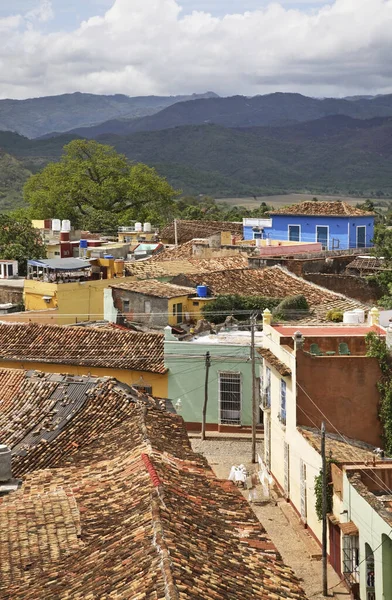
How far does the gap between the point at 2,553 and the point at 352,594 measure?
7.32 meters

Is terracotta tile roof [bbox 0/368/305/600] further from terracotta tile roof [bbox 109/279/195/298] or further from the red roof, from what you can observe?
terracotta tile roof [bbox 109/279/195/298]

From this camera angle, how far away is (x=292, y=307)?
3509 centimetres

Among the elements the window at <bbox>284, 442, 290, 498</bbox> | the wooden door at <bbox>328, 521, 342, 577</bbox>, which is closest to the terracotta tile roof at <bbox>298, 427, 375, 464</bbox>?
the wooden door at <bbox>328, 521, 342, 577</bbox>

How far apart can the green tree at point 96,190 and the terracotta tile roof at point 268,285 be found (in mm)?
33047

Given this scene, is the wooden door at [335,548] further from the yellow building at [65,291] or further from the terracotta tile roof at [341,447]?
the yellow building at [65,291]

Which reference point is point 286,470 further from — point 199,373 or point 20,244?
point 20,244

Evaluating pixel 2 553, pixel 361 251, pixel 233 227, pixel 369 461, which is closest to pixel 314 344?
pixel 369 461

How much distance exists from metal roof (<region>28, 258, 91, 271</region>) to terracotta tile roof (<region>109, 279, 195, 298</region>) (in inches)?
88.4

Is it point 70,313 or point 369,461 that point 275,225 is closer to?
point 70,313

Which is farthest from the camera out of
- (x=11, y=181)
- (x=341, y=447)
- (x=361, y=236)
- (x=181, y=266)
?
(x=11, y=181)

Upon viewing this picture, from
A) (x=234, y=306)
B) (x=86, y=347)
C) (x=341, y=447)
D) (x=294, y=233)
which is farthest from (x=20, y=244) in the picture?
(x=341, y=447)

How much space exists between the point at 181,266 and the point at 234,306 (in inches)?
→ 309

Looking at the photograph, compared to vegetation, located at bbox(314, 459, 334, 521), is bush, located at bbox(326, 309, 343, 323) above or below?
above

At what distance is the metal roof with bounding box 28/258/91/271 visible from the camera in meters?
38.8
